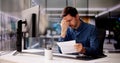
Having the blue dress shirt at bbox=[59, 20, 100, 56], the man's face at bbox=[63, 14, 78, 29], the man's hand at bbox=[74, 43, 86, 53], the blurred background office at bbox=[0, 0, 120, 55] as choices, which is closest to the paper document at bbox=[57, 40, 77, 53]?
the man's hand at bbox=[74, 43, 86, 53]

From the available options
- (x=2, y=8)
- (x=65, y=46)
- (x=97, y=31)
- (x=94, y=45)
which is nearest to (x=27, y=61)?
(x=65, y=46)

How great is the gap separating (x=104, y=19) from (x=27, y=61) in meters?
3.13

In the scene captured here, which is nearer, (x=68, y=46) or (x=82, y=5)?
(x=68, y=46)

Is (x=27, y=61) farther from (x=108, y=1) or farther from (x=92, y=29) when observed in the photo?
(x=108, y=1)

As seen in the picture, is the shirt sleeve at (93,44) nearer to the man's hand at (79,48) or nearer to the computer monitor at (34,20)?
the man's hand at (79,48)

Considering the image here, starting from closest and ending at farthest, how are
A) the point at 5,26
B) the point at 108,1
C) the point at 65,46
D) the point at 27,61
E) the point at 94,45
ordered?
the point at 27,61
the point at 65,46
the point at 94,45
the point at 5,26
the point at 108,1

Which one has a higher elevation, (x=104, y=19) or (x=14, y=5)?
(x=14, y=5)

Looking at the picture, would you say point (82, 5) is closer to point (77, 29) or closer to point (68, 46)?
point (77, 29)

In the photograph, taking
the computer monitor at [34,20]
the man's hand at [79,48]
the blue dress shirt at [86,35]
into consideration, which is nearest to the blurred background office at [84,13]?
the blue dress shirt at [86,35]

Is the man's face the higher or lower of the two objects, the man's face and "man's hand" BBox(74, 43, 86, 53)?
the higher

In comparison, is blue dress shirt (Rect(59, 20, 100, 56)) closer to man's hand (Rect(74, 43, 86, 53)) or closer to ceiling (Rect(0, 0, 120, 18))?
man's hand (Rect(74, 43, 86, 53))

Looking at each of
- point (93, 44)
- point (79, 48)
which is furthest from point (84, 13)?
point (79, 48)

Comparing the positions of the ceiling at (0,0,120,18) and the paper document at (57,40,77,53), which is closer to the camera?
the paper document at (57,40,77,53)

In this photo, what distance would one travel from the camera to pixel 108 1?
4.48 meters
